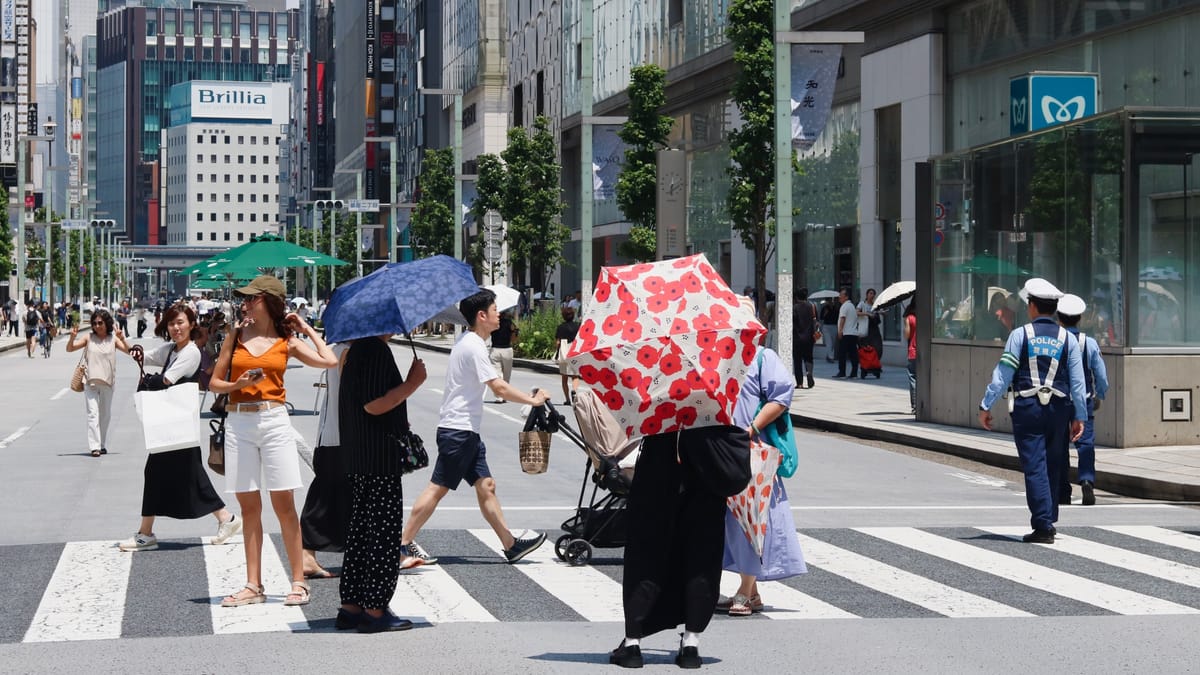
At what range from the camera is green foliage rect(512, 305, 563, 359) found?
46188 millimetres

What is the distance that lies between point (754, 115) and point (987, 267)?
12367 millimetres

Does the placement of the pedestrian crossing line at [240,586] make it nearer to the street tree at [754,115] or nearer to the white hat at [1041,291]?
the white hat at [1041,291]

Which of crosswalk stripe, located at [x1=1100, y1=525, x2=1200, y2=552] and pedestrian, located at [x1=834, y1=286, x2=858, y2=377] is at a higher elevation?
pedestrian, located at [x1=834, y1=286, x2=858, y2=377]

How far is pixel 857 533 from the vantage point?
1303 centimetres

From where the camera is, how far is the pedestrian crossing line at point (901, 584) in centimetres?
961

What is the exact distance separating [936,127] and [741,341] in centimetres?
3152

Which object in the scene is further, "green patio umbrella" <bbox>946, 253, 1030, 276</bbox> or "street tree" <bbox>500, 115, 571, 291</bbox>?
"street tree" <bbox>500, 115, 571, 291</bbox>

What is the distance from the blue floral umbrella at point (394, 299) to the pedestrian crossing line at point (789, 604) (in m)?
2.47

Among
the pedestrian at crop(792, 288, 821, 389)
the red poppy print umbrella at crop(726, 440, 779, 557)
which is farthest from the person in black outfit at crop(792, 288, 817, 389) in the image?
the red poppy print umbrella at crop(726, 440, 779, 557)

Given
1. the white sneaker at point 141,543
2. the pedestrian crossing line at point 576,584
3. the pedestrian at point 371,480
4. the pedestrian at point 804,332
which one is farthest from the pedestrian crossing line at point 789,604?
the pedestrian at point 804,332

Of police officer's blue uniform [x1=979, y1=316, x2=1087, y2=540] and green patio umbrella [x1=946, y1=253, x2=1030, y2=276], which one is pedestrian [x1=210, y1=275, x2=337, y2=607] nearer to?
police officer's blue uniform [x1=979, y1=316, x2=1087, y2=540]

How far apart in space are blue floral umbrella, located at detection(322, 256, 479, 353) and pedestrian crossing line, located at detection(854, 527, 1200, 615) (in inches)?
159

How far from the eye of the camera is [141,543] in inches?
471

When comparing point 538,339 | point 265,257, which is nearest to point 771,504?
point 265,257
